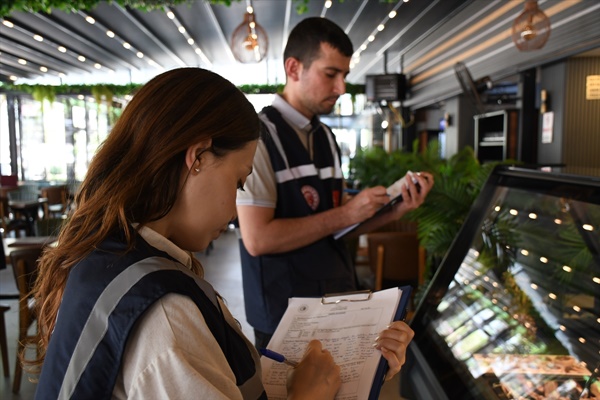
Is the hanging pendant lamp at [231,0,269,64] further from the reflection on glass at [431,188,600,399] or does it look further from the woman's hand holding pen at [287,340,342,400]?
the woman's hand holding pen at [287,340,342,400]

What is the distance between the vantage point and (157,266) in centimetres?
76

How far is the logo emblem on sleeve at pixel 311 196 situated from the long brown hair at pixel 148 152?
1.05 metres

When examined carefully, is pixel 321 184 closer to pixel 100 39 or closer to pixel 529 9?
pixel 529 9

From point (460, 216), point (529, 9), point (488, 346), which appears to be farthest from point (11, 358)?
point (529, 9)

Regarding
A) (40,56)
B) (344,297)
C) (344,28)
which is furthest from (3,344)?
(40,56)

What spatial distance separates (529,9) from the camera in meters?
6.13

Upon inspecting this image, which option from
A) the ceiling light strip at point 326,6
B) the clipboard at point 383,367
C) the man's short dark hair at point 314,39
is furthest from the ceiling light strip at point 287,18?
the clipboard at point 383,367

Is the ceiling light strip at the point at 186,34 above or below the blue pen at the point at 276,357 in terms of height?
above

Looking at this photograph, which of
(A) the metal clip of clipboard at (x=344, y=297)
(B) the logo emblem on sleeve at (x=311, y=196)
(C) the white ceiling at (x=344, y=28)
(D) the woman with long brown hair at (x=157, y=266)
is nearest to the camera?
(D) the woman with long brown hair at (x=157, y=266)

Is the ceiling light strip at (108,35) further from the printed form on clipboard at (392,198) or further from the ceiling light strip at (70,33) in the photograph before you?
the printed form on clipboard at (392,198)

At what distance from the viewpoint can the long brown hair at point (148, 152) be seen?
85 cm

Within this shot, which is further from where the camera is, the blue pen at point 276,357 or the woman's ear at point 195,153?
the blue pen at point 276,357

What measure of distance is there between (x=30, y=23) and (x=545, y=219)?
36.2 feet

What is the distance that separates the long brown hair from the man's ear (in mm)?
1119
